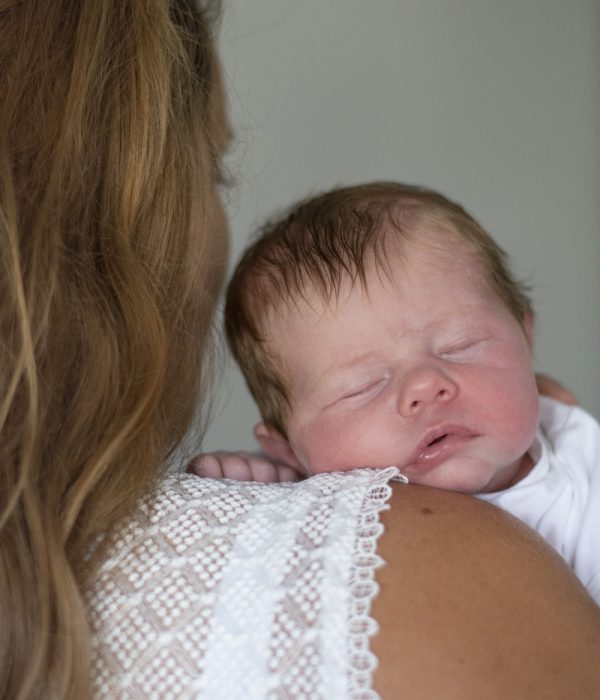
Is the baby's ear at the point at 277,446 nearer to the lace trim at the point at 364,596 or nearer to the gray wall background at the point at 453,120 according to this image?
the lace trim at the point at 364,596

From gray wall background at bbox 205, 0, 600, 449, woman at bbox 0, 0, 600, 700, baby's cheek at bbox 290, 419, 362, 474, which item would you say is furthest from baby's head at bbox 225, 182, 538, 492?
gray wall background at bbox 205, 0, 600, 449

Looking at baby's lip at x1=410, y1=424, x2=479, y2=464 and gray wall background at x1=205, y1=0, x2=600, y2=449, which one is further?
gray wall background at x1=205, y1=0, x2=600, y2=449

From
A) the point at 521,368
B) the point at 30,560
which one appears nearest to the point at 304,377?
the point at 521,368

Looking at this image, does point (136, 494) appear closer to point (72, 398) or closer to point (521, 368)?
point (72, 398)

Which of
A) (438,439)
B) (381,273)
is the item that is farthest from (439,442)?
(381,273)

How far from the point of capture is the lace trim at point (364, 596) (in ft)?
2.55

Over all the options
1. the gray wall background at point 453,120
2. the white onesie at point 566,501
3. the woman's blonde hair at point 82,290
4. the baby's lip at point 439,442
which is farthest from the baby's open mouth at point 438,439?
the gray wall background at point 453,120

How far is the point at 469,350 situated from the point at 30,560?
67 cm

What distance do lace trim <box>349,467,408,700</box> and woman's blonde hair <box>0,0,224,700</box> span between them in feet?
0.70

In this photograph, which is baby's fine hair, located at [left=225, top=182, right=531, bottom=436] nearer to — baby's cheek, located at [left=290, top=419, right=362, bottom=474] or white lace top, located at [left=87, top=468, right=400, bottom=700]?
baby's cheek, located at [left=290, top=419, right=362, bottom=474]

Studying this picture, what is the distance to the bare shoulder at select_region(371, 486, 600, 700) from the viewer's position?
79cm

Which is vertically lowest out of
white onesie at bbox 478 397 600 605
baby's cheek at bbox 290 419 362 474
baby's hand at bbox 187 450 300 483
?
white onesie at bbox 478 397 600 605

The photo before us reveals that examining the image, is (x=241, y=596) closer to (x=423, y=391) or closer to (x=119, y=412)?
(x=119, y=412)

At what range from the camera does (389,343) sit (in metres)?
1.29
